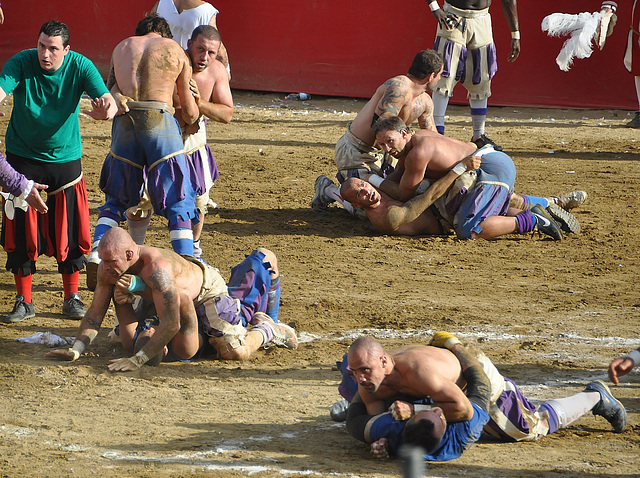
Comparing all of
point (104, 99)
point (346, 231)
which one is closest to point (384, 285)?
point (346, 231)

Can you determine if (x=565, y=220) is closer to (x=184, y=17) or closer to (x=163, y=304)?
(x=184, y=17)

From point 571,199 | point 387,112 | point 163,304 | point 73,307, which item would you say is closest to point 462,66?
point 571,199

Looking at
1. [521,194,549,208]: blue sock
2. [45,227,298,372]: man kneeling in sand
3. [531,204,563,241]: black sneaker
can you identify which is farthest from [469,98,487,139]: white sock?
[45,227,298,372]: man kneeling in sand

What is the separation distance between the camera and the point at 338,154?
8.91m

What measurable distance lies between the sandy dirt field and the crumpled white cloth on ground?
0.06 metres

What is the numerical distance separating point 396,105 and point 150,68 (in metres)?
2.84

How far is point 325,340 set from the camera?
19.8 feet

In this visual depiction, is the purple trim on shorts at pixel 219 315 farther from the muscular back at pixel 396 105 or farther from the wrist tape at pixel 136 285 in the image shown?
the muscular back at pixel 396 105

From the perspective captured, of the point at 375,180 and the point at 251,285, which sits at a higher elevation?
the point at 375,180

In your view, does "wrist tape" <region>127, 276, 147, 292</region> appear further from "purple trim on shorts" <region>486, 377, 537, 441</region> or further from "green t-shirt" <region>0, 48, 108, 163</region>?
"purple trim on shorts" <region>486, 377, 537, 441</region>

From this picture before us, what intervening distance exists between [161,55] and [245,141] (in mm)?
6259

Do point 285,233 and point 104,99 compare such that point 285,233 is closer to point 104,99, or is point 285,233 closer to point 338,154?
point 338,154

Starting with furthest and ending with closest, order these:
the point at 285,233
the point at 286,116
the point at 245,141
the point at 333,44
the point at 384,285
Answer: the point at 333,44
the point at 286,116
the point at 245,141
the point at 285,233
the point at 384,285

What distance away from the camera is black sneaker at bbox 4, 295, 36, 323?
627 centimetres
